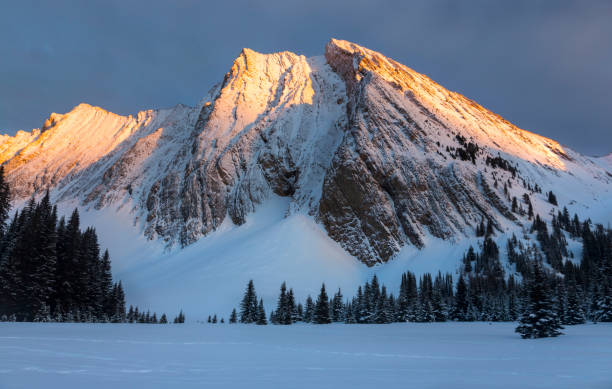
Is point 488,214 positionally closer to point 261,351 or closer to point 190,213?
point 190,213

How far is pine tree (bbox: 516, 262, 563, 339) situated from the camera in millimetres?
27192

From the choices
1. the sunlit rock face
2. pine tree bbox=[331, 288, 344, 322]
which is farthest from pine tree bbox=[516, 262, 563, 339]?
the sunlit rock face

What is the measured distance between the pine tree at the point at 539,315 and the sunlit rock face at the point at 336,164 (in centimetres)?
9455

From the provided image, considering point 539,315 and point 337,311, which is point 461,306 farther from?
point 539,315

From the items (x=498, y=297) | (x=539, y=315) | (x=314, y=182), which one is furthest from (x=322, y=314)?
(x=314, y=182)

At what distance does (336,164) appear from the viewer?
13638cm

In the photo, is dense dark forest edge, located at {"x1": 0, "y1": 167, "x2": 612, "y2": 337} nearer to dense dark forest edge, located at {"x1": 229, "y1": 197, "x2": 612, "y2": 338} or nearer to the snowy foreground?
dense dark forest edge, located at {"x1": 229, "y1": 197, "x2": 612, "y2": 338}

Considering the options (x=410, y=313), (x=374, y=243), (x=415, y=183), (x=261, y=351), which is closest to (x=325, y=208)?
(x=374, y=243)

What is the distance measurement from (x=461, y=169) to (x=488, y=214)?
1799cm

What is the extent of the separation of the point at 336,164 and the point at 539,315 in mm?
110598

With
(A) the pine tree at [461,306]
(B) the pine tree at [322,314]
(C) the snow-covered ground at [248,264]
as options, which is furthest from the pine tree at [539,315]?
(C) the snow-covered ground at [248,264]

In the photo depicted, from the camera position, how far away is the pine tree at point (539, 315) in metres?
27.2

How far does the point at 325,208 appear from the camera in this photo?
135 m

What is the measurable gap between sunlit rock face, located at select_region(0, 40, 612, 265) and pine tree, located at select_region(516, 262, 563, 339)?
94.5m
